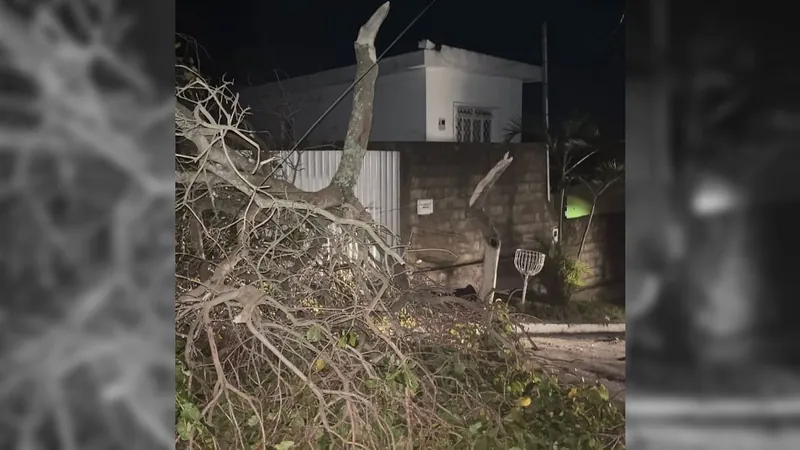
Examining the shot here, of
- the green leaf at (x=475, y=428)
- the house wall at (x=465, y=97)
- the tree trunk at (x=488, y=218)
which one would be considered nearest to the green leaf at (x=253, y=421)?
the green leaf at (x=475, y=428)

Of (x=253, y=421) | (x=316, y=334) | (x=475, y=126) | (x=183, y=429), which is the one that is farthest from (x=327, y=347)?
(x=475, y=126)

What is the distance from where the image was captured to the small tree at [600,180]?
4.39 feet

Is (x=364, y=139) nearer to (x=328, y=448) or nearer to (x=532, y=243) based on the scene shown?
(x=532, y=243)

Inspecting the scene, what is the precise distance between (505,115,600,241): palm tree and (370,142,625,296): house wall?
0.07 ft

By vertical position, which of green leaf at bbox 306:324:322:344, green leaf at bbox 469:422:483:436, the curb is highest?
the curb

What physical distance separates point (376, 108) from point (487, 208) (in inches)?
11.4

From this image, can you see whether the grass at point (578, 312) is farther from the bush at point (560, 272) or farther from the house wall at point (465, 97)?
the house wall at point (465, 97)

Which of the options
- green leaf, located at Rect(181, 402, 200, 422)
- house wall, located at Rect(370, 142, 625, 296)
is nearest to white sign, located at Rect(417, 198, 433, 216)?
house wall, located at Rect(370, 142, 625, 296)

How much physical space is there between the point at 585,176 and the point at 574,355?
35cm

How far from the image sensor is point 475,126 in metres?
→ 1.37

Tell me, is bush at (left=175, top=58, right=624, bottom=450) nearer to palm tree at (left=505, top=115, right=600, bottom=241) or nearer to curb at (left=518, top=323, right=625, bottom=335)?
curb at (left=518, top=323, right=625, bottom=335)

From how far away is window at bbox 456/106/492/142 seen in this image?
4.48ft

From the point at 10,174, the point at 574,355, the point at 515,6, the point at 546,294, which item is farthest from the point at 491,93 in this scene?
the point at 10,174

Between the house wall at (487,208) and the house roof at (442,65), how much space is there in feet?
0.46
